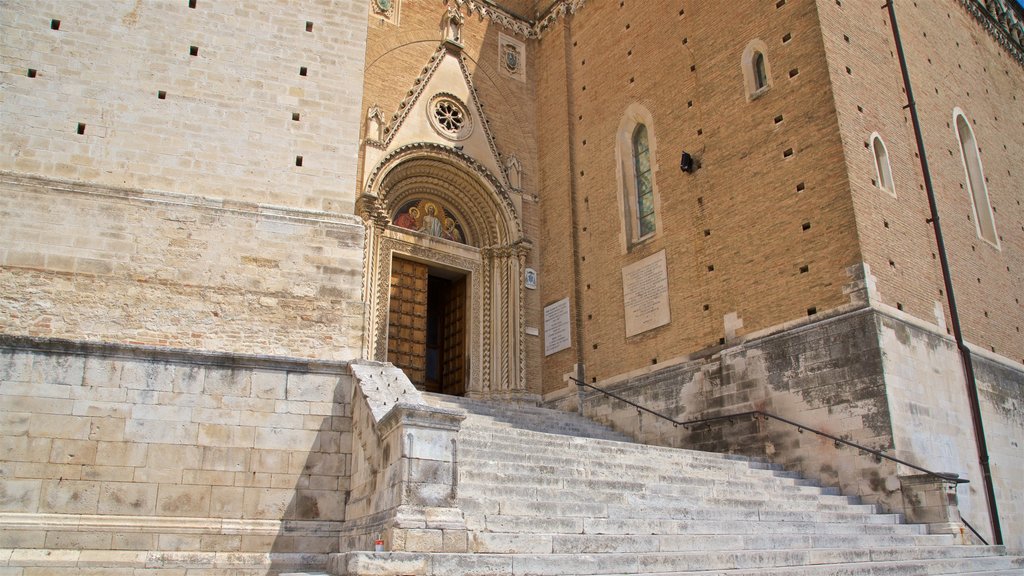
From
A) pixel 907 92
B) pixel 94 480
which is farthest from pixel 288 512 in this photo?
pixel 907 92

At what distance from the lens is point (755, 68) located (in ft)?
38.0

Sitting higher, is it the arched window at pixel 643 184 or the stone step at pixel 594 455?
the arched window at pixel 643 184

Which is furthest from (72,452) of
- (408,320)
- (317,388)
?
(408,320)

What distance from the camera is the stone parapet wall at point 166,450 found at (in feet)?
22.3

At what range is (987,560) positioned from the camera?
7.71 metres

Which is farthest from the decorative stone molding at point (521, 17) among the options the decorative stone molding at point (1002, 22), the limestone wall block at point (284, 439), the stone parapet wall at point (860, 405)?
the limestone wall block at point (284, 439)

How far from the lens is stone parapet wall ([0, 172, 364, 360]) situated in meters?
7.97

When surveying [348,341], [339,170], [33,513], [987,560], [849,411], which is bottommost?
[987,560]

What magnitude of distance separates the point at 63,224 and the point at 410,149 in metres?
6.33

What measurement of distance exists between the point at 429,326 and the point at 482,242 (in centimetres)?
199

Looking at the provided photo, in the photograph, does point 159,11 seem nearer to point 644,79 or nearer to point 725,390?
point 644,79

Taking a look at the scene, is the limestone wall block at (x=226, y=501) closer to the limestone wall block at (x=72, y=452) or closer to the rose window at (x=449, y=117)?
the limestone wall block at (x=72, y=452)

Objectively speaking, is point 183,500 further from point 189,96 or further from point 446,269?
point 446,269

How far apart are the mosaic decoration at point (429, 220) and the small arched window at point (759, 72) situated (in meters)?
5.86
